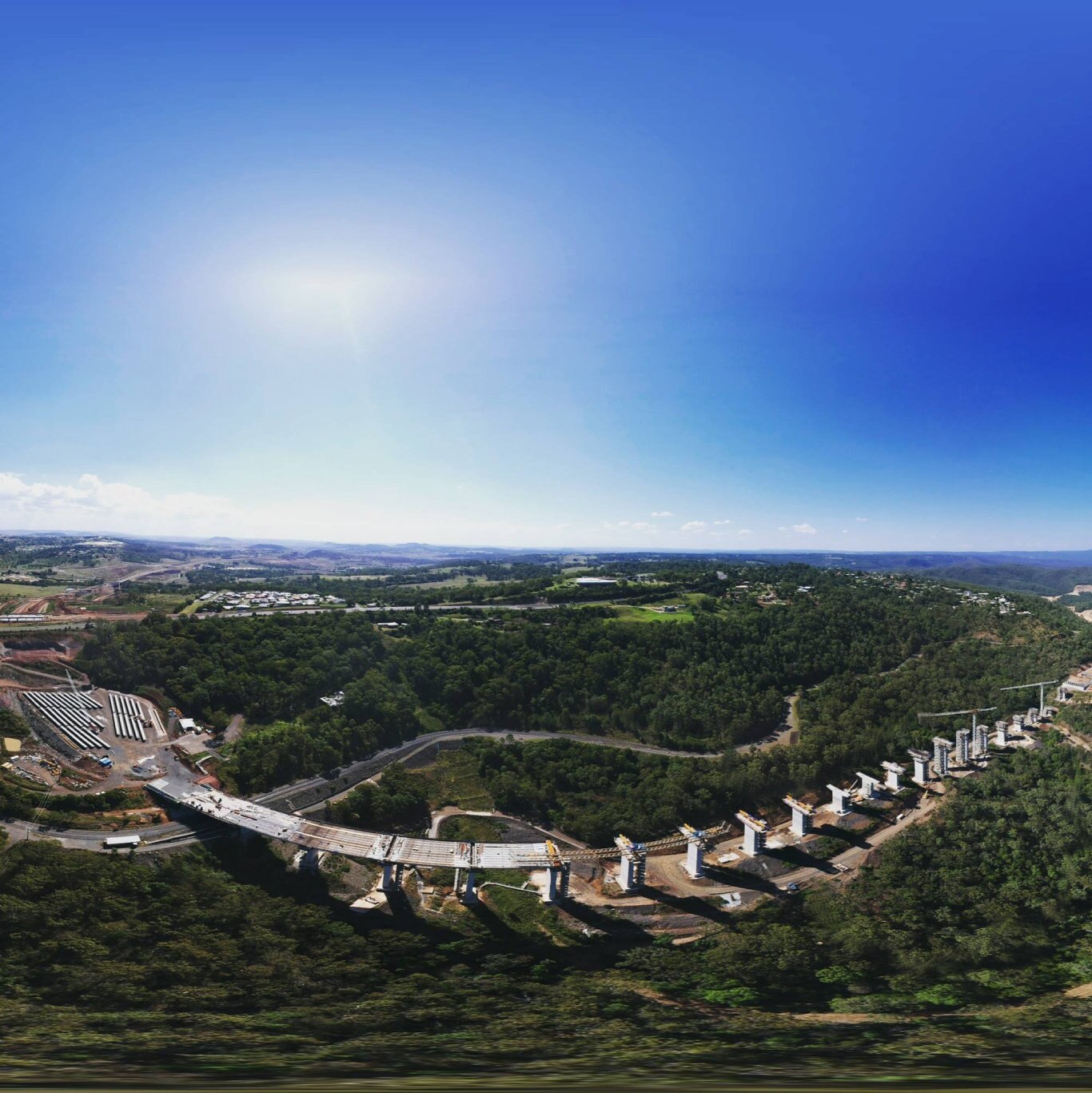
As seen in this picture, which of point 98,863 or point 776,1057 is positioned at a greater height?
point 776,1057

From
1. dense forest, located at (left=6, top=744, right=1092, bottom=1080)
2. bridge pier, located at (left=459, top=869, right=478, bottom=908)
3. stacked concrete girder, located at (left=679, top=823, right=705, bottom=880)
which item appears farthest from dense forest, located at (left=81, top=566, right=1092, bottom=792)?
bridge pier, located at (left=459, top=869, right=478, bottom=908)

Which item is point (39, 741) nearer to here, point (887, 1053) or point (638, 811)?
point (638, 811)

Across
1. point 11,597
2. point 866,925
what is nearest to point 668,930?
point 866,925

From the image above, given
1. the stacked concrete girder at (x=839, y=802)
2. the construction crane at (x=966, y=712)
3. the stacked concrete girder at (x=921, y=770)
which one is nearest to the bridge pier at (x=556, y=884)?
the stacked concrete girder at (x=839, y=802)

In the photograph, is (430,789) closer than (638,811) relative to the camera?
No

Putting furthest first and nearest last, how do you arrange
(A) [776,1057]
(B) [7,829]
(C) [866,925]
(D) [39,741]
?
1. (D) [39,741]
2. (B) [7,829]
3. (C) [866,925]
4. (A) [776,1057]

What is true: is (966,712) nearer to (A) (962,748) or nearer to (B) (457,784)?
(A) (962,748)
